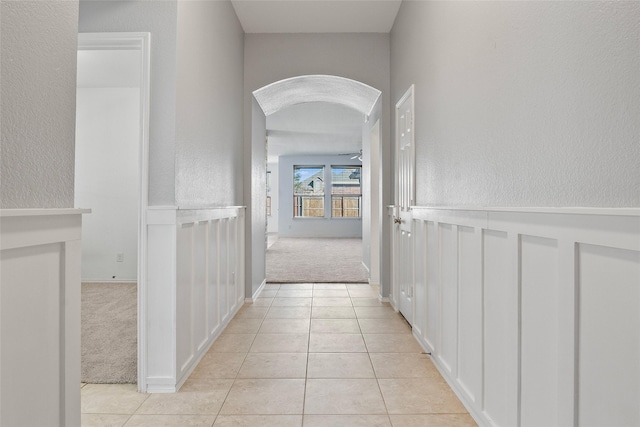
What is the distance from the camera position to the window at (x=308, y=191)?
12.8m

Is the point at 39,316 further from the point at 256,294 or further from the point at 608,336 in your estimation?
the point at 256,294

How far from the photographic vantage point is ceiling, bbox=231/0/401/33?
3.41m

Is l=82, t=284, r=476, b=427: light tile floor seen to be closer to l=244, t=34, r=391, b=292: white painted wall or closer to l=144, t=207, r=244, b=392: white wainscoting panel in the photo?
l=144, t=207, r=244, b=392: white wainscoting panel

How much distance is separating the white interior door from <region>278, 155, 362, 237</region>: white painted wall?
901 centimetres

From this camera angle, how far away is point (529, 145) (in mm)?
1312

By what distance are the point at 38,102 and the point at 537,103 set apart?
1471 mm

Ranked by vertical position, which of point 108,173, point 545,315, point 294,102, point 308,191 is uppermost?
point 294,102

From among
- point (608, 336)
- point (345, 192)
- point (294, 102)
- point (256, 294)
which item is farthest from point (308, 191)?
point (608, 336)

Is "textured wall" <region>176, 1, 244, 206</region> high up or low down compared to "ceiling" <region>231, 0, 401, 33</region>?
down

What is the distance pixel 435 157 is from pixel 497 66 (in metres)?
0.89

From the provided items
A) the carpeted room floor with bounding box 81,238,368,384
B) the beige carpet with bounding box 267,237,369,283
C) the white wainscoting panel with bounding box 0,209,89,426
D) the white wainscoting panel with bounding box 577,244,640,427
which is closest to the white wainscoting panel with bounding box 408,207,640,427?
the white wainscoting panel with bounding box 577,244,640,427

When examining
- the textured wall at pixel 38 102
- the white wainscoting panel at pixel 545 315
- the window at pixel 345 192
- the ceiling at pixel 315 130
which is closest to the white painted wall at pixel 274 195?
the ceiling at pixel 315 130

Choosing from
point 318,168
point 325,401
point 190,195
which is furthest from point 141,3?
point 318,168

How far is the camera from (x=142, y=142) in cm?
205
